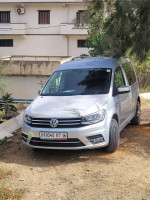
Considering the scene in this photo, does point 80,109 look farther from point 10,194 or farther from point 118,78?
point 10,194

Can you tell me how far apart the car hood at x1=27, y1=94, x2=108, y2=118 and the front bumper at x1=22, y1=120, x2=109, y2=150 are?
237mm

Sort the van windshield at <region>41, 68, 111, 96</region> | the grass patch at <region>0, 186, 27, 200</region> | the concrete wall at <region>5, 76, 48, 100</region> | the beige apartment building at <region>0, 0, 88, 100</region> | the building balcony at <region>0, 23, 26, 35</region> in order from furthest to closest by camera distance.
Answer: the building balcony at <region>0, 23, 26, 35</region>
the beige apartment building at <region>0, 0, 88, 100</region>
the concrete wall at <region>5, 76, 48, 100</region>
the van windshield at <region>41, 68, 111, 96</region>
the grass patch at <region>0, 186, 27, 200</region>

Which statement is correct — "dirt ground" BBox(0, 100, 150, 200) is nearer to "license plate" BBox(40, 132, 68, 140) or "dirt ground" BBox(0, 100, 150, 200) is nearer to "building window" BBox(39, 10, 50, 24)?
"license plate" BBox(40, 132, 68, 140)

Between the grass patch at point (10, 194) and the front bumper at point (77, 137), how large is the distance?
1289mm

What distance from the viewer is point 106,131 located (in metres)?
5.50

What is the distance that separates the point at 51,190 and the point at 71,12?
26.4 metres

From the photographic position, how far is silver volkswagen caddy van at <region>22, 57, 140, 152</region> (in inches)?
210

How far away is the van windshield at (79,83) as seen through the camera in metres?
6.23

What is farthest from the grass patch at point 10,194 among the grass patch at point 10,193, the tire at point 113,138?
the tire at point 113,138

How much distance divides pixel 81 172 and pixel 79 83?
2.06 metres

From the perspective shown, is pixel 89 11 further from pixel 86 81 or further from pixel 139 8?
pixel 86 81

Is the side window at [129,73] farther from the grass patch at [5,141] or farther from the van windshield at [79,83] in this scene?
the grass patch at [5,141]

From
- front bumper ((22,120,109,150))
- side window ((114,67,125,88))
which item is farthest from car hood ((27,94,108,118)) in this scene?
side window ((114,67,125,88))

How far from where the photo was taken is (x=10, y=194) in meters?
4.11
